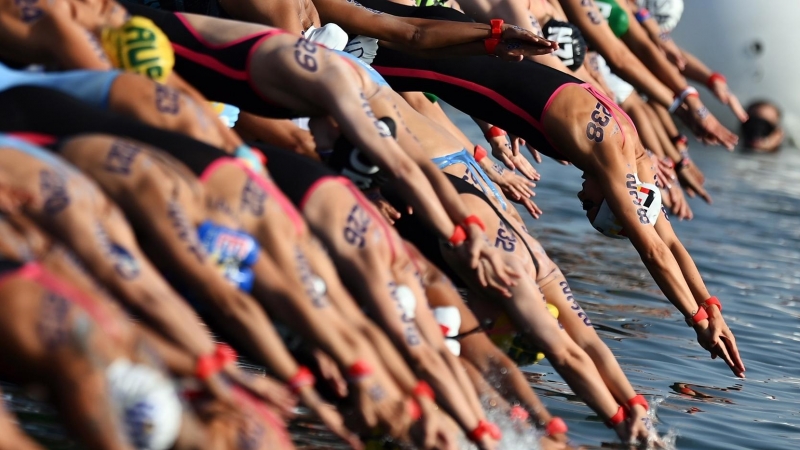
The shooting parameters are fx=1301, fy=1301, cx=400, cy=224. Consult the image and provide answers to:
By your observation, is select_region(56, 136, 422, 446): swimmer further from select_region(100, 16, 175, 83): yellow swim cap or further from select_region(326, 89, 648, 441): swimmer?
select_region(326, 89, 648, 441): swimmer

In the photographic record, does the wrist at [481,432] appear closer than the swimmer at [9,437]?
No

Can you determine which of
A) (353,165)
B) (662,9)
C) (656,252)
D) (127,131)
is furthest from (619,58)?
(127,131)

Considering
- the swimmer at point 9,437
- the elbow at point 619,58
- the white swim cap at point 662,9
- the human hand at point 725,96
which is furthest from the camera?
the white swim cap at point 662,9

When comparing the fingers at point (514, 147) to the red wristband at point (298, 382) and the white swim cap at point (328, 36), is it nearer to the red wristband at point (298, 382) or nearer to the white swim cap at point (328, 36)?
the white swim cap at point (328, 36)

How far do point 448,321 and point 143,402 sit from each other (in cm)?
230

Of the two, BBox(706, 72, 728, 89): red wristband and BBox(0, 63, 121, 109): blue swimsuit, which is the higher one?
BBox(0, 63, 121, 109): blue swimsuit

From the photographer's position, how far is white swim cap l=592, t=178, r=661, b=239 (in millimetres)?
7405

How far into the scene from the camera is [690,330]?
31.2 ft

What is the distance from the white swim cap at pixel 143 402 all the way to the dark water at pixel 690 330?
5.79 ft

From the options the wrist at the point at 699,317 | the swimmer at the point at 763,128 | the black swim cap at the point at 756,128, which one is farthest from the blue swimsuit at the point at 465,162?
the black swim cap at the point at 756,128

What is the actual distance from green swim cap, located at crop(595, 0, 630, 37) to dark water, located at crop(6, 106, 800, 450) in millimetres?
2011

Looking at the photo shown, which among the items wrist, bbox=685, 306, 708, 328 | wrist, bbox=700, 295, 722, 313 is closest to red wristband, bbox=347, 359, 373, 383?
wrist, bbox=685, 306, 708, 328

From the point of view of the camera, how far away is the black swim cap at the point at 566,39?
29.9ft

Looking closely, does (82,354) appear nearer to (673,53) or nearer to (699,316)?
(699,316)
